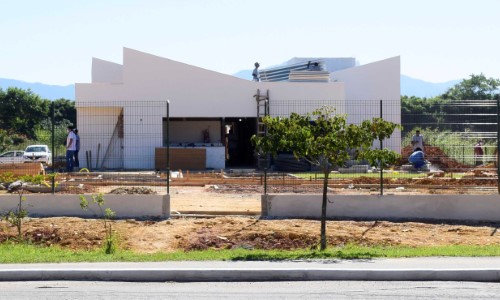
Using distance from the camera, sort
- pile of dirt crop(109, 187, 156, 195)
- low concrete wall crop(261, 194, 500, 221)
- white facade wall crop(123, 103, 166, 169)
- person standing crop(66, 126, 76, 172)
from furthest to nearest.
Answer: person standing crop(66, 126, 76, 172)
white facade wall crop(123, 103, 166, 169)
pile of dirt crop(109, 187, 156, 195)
low concrete wall crop(261, 194, 500, 221)

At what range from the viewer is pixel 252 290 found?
455 inches

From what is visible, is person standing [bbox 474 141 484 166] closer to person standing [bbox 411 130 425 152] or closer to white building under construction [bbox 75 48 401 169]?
person standing [bbox 411 130 425 152]

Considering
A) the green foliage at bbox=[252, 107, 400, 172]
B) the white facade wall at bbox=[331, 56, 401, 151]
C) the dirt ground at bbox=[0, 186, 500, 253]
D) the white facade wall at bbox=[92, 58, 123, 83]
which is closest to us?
the green foliage at bbox=[252, 107, 400, 172]

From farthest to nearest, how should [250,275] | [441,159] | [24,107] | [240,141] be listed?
[24,107] → [240,141] → [441,159] → [250,275]

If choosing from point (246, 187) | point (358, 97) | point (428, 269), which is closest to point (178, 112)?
point (358, 97)

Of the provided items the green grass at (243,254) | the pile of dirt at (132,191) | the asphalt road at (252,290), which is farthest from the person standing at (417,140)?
the asphalt road at (252,290)

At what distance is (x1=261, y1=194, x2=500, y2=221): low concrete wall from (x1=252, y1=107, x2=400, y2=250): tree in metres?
3.69

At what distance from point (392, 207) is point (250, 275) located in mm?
7947

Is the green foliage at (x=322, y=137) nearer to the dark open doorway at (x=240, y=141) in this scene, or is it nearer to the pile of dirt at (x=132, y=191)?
the pile of dirt at (x=132, y=191)

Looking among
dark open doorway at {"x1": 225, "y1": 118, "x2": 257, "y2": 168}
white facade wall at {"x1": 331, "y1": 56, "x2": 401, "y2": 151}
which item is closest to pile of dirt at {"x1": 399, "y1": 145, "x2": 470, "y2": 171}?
dark open doorway at {"x1": 225, "y1": 118, "x2": 257, "y2": 168}

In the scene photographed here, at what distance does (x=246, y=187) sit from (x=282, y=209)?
Result: 697 centimetres

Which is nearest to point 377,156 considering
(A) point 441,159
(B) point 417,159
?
(A) point 441,159

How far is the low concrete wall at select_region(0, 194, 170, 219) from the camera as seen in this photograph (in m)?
19.6

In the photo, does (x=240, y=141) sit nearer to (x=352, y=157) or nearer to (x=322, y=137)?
(x=352, y=157)
